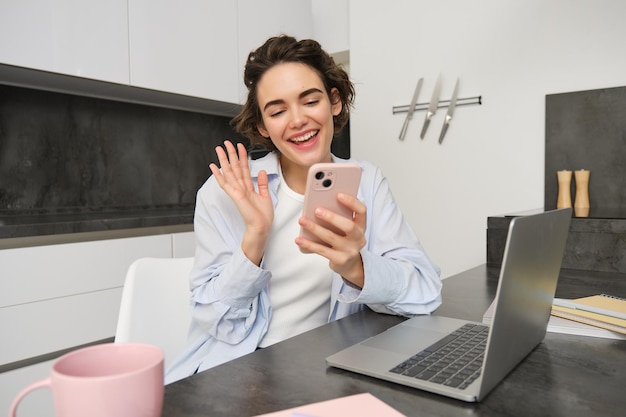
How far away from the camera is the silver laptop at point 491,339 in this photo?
503mm

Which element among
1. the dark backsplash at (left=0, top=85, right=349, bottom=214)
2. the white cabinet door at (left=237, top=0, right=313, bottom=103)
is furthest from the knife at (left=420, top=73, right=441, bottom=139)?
the dark backsplash at (left=0, top=85, right=349, bottom=214)

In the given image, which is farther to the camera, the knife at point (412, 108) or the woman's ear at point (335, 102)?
the knife at point (412, 108)

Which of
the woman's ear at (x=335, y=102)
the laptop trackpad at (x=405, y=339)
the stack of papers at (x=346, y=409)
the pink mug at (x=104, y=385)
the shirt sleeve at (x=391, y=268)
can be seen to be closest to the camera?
the pink mug at (x=104, y=385)

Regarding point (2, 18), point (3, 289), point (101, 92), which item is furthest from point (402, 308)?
point (101, 92)

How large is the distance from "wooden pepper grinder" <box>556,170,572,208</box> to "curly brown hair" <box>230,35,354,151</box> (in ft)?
4.14

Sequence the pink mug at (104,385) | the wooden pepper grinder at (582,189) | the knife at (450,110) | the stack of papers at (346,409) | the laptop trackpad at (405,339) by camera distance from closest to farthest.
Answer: the pink mug at (104,385)
the stack of papers at (346,409)
the laptop trackpad at (405,339)
the wooden pepper grinder at (582,189)
the knife at (450,110)

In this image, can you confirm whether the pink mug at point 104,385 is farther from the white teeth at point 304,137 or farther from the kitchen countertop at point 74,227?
the kitchen countertop at point 74,227

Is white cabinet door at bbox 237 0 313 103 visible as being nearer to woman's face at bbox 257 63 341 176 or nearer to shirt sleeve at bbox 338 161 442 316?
woman's face at bbox 257 63 341 176

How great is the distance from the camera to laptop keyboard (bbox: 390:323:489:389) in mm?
549

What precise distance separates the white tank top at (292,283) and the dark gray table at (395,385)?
310mm

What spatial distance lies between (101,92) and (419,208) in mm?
1740

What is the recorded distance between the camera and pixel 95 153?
2354mm

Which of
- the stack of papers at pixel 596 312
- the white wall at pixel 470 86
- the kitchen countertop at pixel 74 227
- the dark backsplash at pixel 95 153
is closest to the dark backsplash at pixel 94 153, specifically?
the dark backsplash at pixel 95 153

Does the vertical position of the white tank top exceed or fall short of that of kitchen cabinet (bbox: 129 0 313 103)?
it falls short
